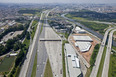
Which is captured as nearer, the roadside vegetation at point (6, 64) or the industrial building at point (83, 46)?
the roadside vegetation at point (6, 64)

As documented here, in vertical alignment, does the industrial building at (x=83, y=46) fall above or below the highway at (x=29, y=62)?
above

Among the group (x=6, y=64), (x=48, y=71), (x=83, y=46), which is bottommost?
(x=6, y=64)

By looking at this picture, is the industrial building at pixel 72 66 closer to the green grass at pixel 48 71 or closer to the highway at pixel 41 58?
the green grass at pixel 48 71

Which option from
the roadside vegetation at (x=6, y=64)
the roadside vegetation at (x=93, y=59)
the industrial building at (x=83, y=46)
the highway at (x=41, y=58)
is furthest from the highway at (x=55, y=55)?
the roadside vegetation at (x=6, y=64)

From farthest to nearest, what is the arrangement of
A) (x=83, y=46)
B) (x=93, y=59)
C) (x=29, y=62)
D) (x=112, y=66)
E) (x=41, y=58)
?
(x=83, y=46) < (x=41, y=58) < (x=93, y=59) < (x=29, y=62) < (x=112, y=66)

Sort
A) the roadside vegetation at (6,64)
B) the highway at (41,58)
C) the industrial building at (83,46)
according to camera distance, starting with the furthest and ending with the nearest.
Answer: the industrial building at (83,46)
the roadside vegetation at (6,64)
the highway at (41,58)

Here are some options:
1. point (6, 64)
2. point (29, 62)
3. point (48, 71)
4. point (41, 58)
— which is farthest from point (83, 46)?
point (6, 64)

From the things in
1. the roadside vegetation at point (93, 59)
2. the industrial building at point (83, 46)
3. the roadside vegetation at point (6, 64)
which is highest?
the industrial building at point (83, 46)

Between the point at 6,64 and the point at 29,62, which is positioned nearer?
the point at 6,64

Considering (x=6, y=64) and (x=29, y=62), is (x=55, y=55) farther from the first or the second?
(x=6, y=64)

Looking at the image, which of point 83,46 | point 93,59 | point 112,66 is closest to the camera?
point 112,66
